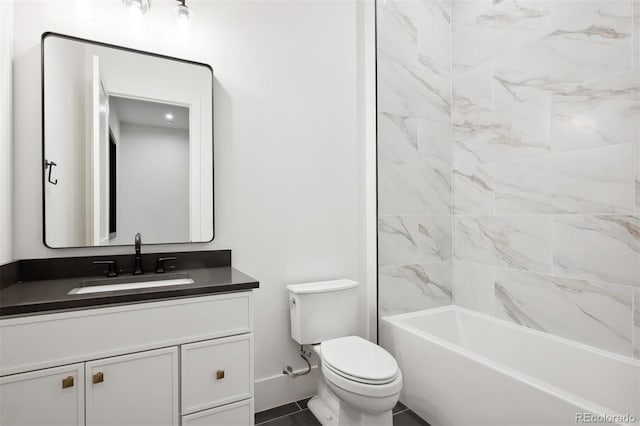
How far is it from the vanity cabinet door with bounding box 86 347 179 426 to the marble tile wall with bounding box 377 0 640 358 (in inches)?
54.5

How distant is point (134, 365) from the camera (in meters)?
1.34

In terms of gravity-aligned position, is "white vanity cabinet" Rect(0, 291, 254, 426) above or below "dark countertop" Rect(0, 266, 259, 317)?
below

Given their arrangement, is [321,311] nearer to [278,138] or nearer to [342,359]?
[342,359]

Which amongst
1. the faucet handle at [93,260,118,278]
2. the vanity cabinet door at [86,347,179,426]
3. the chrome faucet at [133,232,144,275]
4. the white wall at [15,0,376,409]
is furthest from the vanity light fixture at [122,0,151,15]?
the vanity cabinet door at [86,347,179,426]

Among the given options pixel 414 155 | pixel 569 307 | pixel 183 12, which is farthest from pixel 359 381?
pixel 183 12

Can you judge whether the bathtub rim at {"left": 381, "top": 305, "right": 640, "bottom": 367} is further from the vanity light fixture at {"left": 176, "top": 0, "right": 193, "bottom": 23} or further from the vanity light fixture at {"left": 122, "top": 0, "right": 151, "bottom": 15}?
the vanity light fixture at {"left": 122, "top": 0, "right": 151, "bottom": 15}

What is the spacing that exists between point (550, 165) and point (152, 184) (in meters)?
Result: 2.19

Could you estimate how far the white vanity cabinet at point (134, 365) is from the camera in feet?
3.92

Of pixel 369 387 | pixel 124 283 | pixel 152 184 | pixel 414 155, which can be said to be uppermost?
pixel 414 155

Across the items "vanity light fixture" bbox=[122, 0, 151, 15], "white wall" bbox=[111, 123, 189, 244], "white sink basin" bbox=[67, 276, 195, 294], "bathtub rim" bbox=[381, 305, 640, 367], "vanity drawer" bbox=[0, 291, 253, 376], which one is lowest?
"bathtub rim" bbox=[381, 305, 640, 367]

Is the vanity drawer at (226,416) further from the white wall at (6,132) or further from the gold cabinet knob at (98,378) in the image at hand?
A: the white wall at (6,132)

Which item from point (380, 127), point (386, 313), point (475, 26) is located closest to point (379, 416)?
point (386, 313)

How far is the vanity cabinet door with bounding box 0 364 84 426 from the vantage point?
3.83ft

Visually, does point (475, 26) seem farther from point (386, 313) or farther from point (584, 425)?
point (584, 425)
